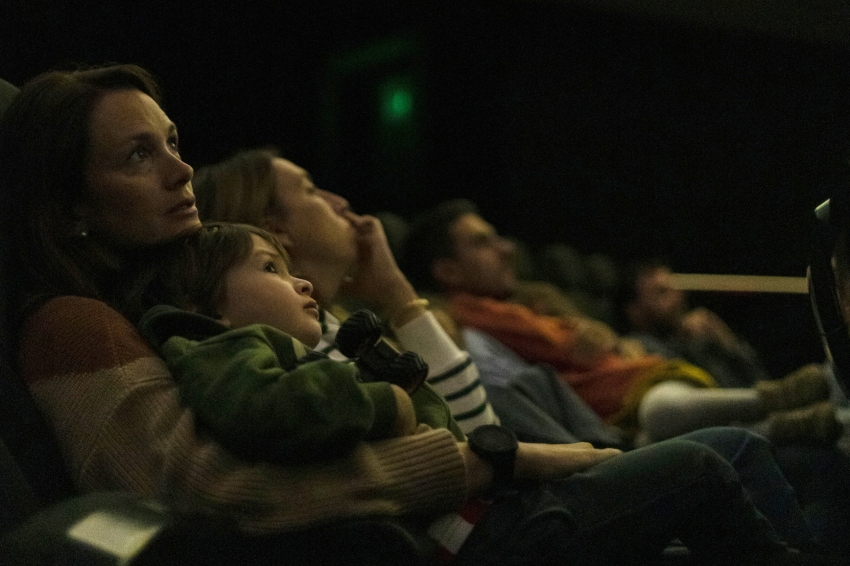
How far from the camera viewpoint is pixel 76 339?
43.7 inches

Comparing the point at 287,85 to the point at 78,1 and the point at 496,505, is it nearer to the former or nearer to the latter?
the point at 78,1

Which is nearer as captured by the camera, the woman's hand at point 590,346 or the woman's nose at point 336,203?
the woman's nose at point 336,203

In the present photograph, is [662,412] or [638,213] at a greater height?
[662,412]

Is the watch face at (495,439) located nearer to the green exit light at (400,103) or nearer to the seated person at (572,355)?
the seated person at (572,355)

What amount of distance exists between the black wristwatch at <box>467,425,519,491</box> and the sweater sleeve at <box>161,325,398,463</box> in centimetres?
12

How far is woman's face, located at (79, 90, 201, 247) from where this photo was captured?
127 cm

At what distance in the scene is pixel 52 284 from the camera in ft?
3.98

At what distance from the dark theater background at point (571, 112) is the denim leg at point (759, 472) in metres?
2.50

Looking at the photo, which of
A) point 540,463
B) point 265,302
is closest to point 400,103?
point 265,302

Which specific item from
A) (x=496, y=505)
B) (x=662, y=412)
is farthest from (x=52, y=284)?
(x=662, y=412)

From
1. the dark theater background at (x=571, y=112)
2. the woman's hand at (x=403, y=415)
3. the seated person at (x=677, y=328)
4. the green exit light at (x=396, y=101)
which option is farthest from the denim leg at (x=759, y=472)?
the green exit light at (x=396, y=101)

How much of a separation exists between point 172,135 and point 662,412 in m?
1.38

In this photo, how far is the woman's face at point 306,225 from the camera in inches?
65.1

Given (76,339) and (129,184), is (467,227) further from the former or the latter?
(76,339)
